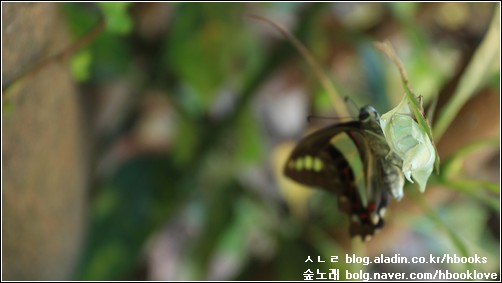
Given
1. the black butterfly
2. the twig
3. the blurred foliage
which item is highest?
the blurred foliage

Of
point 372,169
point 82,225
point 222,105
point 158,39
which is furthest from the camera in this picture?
point 222,105

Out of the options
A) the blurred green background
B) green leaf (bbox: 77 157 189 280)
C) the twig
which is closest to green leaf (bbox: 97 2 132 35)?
the twig

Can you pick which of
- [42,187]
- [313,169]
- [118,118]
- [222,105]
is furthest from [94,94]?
[313,169]

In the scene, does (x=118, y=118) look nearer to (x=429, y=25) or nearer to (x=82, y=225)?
(x=82, y=225)

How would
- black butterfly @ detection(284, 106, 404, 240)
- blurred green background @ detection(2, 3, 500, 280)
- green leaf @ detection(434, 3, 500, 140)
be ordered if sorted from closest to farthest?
black butterfly @ detection(284, 106, 404, 240), green leaf @ detection(434, 3, 500, 140), blurred green background @ detection(2, 3, 500, 280)

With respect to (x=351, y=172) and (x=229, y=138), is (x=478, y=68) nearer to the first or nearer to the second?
(x=351, y=172)

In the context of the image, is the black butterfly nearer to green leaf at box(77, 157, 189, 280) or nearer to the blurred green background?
the blurred green background

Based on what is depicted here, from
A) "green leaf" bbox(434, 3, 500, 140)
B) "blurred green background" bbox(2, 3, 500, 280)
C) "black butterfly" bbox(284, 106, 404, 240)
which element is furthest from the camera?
"blurred green background" bbox(2, 3, 500, 280)
